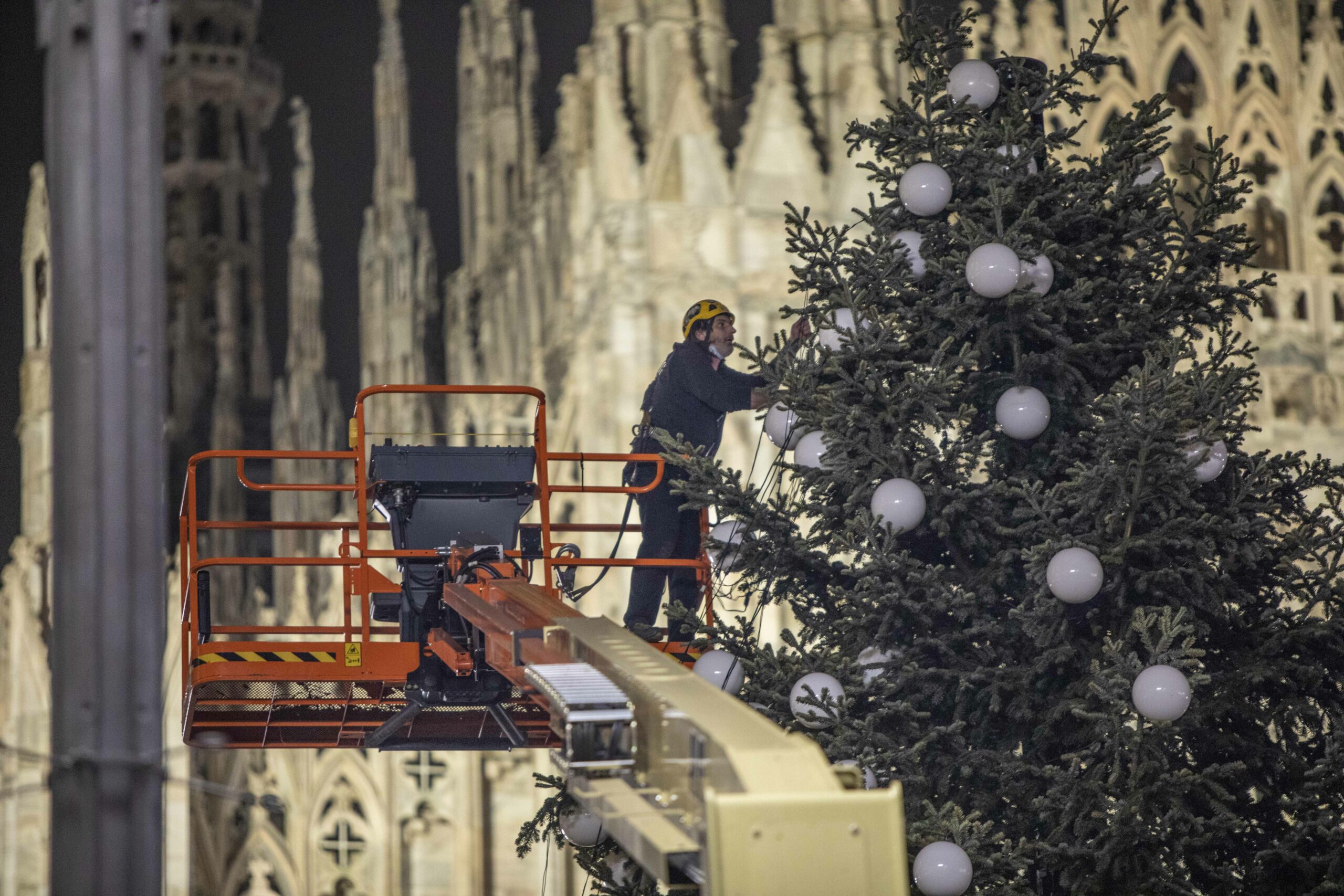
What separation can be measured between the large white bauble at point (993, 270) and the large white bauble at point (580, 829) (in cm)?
193

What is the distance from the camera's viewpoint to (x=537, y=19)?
20.7 meters

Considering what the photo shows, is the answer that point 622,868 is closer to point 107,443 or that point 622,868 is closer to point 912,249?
point 912,249

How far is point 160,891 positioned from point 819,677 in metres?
2.36

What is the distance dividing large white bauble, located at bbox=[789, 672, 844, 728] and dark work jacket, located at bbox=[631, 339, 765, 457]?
179 centimetres

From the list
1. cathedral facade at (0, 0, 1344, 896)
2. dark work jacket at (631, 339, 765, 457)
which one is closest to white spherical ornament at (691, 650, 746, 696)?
dark work jacket at (631, 339, 765, 457)

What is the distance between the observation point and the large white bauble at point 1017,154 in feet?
20.0

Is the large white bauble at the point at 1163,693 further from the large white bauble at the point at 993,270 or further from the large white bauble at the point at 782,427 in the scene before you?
the large white bauble at the point at 782,427

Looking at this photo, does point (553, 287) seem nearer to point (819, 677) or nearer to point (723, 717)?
point (819, 677)

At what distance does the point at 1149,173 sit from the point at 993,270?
0.81 m

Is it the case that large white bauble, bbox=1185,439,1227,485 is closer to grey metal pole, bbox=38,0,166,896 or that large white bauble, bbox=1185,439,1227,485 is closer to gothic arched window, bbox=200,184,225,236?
grey metal pole, bbox=38,0,166,896

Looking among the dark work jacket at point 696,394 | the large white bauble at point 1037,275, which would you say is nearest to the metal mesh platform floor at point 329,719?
the dark work jacket at point 696,394

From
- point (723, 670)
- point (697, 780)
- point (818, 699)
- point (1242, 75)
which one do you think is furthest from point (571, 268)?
point (697, 780)

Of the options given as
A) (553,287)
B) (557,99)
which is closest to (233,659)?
(553,287)

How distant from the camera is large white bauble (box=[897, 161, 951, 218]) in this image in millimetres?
6031
